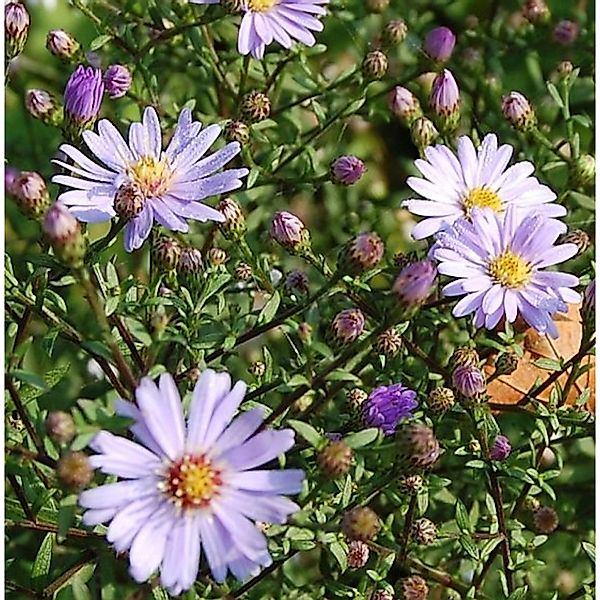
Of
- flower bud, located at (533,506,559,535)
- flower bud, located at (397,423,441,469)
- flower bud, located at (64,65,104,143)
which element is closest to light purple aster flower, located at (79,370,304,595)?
flower bud, located at (397,423,441,469)

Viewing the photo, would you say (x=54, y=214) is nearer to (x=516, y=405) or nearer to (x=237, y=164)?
(x=237, y=164)

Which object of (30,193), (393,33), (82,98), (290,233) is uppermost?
(393,33)

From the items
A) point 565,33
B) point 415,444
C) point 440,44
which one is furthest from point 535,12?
point 415,444

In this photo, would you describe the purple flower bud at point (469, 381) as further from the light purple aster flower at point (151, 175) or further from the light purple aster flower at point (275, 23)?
the light purple aster flower at point (275, 23)

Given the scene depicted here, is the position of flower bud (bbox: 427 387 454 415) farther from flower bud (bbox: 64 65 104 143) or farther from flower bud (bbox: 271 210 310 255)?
flower bud (bbox: 64 65 104 143)

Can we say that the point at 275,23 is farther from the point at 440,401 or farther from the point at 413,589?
the point at 413,589

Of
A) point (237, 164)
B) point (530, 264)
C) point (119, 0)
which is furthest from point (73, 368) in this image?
point (530, 264)
